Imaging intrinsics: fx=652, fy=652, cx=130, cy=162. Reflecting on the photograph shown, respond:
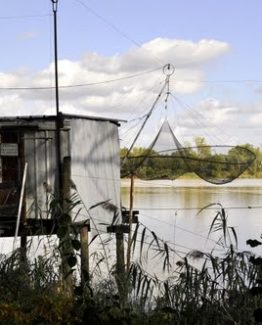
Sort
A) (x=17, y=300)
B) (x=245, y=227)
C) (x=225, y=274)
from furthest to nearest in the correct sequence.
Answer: (x=245, y=227)
(x=225, y=274)
(x=17, y=300)

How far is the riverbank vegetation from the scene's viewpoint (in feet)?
11.0

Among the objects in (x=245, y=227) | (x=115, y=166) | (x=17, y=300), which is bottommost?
(x=245, y=227)

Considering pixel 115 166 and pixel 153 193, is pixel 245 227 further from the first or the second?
pixel 153 193

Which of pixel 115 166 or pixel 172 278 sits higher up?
pixel 115 166

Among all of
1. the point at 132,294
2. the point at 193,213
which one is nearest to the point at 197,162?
the point at 132,294

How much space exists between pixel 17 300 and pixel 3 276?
0.44 m

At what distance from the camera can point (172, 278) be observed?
474 centimetres

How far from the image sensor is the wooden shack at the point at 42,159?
10.5m

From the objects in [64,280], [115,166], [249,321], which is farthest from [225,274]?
[115,166]

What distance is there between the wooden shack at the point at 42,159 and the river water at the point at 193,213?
185 cm

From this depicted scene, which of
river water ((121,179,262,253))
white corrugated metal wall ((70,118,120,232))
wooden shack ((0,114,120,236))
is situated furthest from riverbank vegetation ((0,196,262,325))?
white corrugated metal wall ((70,118,120,232))

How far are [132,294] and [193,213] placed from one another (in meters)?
24.8

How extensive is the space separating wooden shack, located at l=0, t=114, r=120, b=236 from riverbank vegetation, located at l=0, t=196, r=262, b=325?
18.5ft

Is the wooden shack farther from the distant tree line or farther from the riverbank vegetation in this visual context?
the riverbank vegetation
